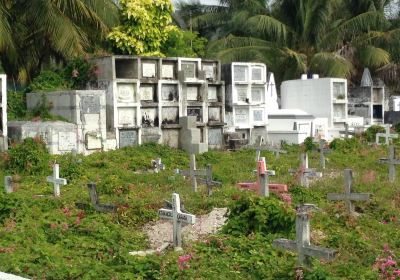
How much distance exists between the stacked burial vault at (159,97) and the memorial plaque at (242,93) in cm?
78

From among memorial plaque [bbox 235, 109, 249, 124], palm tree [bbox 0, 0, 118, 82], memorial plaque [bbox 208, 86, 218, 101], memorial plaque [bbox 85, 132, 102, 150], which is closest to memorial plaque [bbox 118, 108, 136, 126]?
memorial plaque [bbox 85, 132, 102, 150]

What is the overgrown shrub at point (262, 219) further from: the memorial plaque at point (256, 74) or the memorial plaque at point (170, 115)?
the memorial plaque at point (256, 74)

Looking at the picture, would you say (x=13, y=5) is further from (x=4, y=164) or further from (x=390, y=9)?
(x=390, y=9)

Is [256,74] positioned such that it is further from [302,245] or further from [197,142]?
[302,245]

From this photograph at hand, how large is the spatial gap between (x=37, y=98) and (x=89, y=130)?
6.37 ft

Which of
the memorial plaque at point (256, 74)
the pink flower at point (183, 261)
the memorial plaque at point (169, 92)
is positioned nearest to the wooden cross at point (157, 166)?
the memorial plaque at point (169, 92)

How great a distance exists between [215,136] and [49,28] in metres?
5.58

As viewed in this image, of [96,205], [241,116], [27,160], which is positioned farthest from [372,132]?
[96,205]

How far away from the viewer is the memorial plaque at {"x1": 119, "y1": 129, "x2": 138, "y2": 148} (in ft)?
55.5

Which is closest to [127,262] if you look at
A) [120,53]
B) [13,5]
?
[120,53]

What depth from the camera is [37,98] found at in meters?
17.0

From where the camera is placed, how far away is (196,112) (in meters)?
18.5

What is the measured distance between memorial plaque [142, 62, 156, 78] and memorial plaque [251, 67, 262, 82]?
3.76 metres

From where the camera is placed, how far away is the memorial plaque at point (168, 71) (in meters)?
18.0
